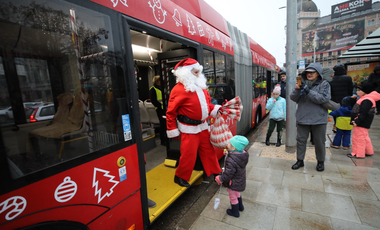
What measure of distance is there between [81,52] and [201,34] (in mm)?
2201

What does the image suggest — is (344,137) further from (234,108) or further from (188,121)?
(188,121)

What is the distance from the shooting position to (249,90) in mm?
5844

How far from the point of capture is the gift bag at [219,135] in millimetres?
2748

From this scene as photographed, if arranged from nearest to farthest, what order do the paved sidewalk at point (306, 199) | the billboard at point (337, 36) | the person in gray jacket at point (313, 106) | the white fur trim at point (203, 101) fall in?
1. the paved sidewalk at point (306, 199)
2. the white fur trim at point (203, 101)
3. the person in gray jacket at point (313, 106)
4. the billboard at point (337, 36)

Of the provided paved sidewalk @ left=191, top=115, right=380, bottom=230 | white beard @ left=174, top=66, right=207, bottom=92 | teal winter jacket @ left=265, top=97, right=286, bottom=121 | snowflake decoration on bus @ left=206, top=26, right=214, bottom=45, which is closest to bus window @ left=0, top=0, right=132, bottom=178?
white beard @ left=174, top=66, right=207, bottom=92

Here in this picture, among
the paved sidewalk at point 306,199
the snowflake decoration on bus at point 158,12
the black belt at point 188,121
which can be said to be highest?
the snowflake decoration on bus at point 158,12

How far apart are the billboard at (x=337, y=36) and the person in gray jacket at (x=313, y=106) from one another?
64913mm

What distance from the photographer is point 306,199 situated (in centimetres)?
277

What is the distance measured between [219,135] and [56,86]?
2.02 metres

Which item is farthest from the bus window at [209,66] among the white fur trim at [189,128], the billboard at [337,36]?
the billboard at [337,36]

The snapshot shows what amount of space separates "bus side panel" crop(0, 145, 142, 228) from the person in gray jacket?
297cm

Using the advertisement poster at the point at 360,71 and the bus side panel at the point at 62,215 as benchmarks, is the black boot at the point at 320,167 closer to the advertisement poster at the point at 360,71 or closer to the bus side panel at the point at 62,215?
the bus side panel at the point at 62,215

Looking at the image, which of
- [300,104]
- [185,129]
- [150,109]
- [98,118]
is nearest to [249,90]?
[300,104]

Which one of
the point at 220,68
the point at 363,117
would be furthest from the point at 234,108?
the point at 363,117
